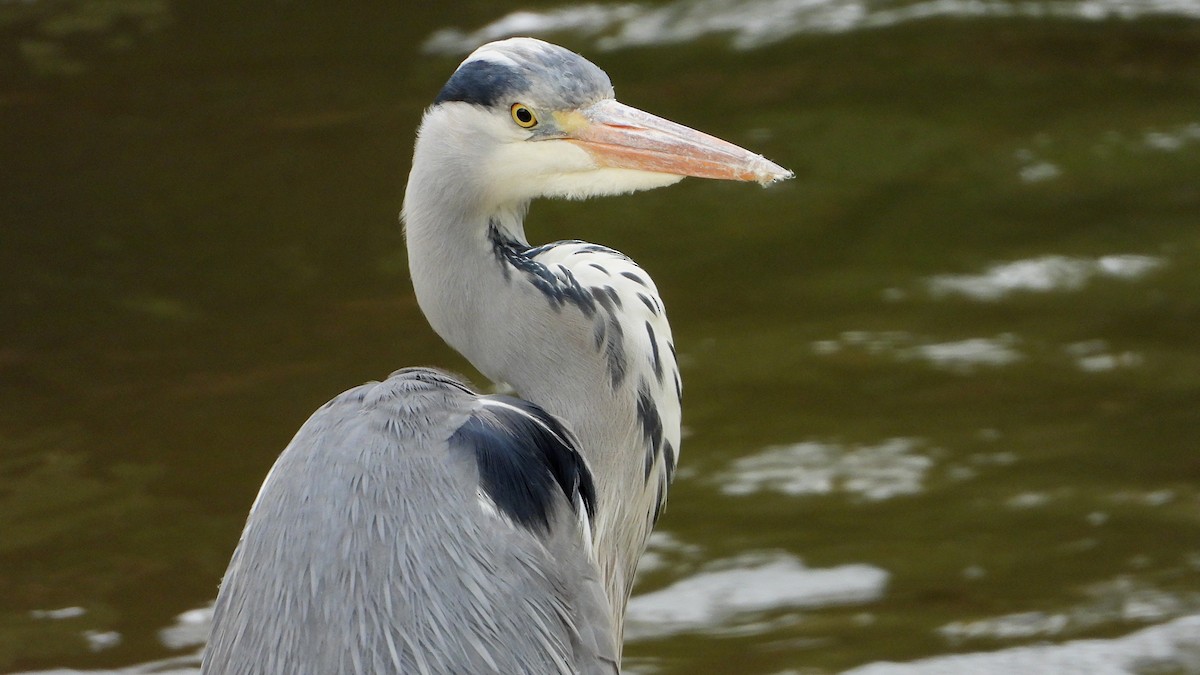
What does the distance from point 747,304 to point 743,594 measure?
1.48 metres

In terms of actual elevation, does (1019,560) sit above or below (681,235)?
below

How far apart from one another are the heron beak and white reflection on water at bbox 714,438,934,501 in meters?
1.81

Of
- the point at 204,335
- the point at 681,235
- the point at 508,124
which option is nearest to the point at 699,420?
the point at 681,235

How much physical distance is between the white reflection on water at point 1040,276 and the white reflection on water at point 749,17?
1.70m

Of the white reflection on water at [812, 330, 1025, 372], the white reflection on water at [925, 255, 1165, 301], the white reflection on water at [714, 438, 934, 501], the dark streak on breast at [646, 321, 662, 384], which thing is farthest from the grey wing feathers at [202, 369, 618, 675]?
the white reflection on water at [925, 255, 1165, 301]

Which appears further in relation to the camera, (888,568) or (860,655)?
(888,568)

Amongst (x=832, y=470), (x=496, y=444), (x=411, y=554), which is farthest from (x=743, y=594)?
(x=411, y=554)

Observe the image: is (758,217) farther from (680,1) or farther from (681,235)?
(680,1)

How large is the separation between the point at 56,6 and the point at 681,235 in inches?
127

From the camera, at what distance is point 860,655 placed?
3223 millimetres

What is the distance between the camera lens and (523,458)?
2107mm

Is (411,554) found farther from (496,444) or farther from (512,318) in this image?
(512,318)

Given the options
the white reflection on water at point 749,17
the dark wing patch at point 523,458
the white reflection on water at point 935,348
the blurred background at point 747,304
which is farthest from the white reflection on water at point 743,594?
the white reflection on water at point 749,17

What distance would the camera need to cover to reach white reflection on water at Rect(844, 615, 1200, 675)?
3.13 meters
